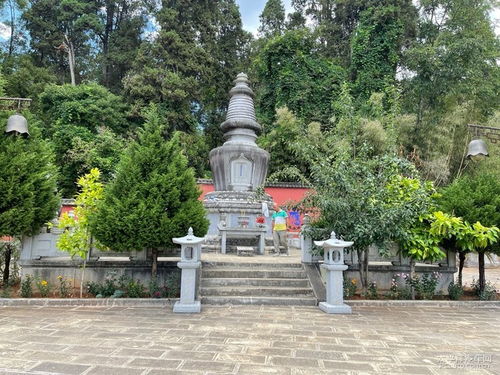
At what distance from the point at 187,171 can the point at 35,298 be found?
363 centimetres

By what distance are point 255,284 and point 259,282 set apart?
0.09 meters

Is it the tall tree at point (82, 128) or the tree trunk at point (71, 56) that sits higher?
the tree trunk at point (71, 56)

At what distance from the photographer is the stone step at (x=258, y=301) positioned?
674 cm

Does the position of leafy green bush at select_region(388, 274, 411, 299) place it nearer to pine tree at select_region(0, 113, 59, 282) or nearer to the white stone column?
the white stone column

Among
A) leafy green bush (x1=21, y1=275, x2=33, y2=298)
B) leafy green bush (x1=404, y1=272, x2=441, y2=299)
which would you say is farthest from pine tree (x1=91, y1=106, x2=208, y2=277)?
leafy green bush (x1=404, y1=272, x2=441, y2=299)

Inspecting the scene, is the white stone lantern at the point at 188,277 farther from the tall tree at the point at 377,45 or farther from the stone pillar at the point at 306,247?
the tall tree at the point at 377,45

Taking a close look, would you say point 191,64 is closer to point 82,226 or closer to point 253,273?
point 82,226

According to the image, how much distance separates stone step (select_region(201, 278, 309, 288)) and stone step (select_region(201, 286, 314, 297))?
139 mm

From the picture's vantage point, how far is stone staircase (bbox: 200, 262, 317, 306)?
6820mm

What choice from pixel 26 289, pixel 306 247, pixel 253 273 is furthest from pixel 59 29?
pixel 306 247

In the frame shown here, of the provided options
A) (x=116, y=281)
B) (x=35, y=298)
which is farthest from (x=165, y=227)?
(x=35, y=298)

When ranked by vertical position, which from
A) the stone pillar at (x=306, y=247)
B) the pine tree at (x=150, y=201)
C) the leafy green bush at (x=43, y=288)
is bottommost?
the leafy green bush at (x=43, y=288)

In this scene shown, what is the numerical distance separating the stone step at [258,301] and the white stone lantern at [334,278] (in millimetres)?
345

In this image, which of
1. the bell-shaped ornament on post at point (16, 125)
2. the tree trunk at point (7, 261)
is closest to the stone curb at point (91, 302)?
the tree trunk at point (7, 261)
